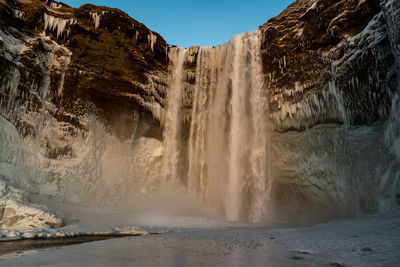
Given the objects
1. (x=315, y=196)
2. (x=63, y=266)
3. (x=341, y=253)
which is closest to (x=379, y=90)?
(x=315, y=196)

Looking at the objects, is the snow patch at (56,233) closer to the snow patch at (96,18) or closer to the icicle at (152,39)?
the snow patch at (96,18)

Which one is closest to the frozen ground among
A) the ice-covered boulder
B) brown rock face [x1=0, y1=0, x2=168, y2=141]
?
the ice-covered boulder

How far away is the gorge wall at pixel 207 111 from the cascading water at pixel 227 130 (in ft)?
0.25

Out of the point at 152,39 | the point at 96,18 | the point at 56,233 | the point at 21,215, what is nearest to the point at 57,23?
the point at 96,18

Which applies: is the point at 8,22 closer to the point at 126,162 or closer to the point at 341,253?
the point at 126,162

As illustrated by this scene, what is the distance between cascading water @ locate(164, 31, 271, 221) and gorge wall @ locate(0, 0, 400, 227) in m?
0.08

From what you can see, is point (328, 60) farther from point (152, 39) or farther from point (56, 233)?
point (56, 233)

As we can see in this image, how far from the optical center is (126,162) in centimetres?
1833

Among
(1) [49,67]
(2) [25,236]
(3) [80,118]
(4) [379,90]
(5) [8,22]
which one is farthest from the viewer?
(3) [80,118]

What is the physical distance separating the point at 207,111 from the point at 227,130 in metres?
2.24

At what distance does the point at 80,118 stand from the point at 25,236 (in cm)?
988

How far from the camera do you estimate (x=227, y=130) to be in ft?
60.8

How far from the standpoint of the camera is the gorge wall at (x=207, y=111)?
12359mm

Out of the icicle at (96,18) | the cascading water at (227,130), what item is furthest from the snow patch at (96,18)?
the cascading water at (227,130)
